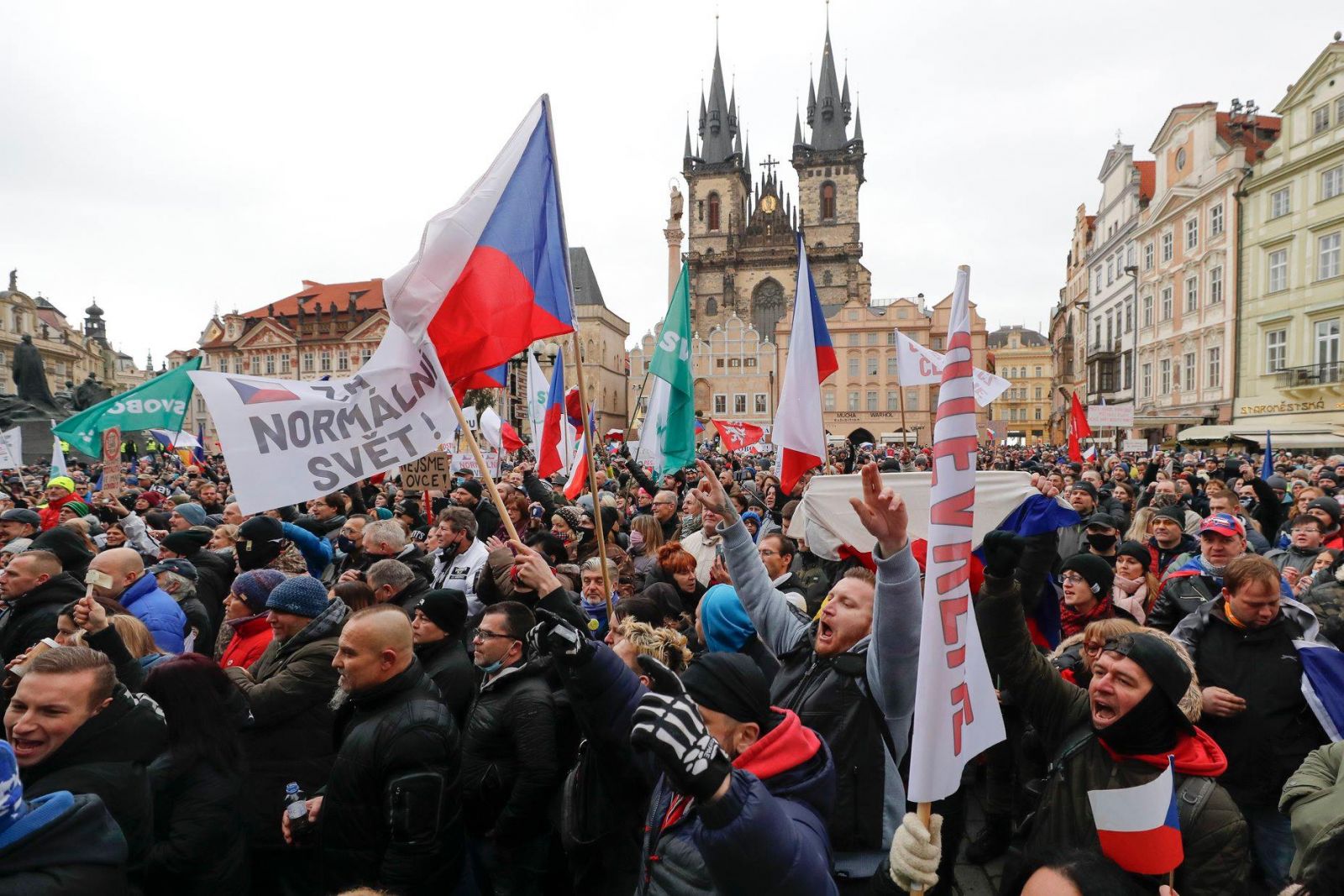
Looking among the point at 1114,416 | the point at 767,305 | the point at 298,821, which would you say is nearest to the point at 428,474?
the point at 298,821

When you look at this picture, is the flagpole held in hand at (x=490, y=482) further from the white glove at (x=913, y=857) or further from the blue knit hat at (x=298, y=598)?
the white glove at (x=913, y=857)

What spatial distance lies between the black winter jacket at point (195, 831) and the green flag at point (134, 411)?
319 inches

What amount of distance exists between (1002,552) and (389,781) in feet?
7.58

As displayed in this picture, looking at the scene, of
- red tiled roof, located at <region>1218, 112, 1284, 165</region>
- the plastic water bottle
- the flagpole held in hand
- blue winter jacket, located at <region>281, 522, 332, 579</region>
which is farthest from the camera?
red tiled roof, located at <region>1218, 112, 1284, 165</region>

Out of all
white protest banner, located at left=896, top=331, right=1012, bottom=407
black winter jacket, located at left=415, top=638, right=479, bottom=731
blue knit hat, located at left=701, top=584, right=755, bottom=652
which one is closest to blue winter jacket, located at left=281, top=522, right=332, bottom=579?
→ black winter jacket, located at left=415, top=638, right=479, bottom=731

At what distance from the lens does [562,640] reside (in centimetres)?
240

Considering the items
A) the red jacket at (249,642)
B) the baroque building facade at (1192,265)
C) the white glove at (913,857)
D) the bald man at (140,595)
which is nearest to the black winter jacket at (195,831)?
the red jacket at (249,642)

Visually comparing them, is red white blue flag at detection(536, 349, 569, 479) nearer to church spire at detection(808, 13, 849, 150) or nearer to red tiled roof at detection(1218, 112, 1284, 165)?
red tiled roof at detection(1218, 112, 1284, 165)

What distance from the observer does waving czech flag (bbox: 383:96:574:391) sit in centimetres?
386

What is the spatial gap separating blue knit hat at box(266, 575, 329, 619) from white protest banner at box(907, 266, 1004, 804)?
2.72m

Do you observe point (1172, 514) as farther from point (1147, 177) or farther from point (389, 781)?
point (1147, 177)

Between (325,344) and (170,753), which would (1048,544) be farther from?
(325,344)

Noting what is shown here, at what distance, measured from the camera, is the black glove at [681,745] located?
160cm

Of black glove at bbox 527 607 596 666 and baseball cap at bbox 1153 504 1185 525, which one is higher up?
black glove at bbox 527 607 596 666
